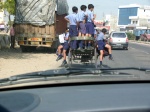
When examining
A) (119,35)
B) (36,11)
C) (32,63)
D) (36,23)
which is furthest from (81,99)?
(119,35)

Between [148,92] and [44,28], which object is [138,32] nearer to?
[44,28]

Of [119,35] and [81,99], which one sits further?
[119,35]

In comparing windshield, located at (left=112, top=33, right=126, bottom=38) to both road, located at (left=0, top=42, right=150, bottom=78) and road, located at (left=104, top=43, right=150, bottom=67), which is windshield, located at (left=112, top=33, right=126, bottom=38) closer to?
road, located at (left=104, top=43, right=150, bottom=67)

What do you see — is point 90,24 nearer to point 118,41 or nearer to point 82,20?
point 82,20

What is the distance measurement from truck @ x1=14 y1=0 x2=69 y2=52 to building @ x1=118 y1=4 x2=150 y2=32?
77072 millimetres

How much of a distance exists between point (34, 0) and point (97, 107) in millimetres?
16857

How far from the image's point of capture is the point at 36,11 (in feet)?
60.2

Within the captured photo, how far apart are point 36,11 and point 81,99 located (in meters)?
16.9

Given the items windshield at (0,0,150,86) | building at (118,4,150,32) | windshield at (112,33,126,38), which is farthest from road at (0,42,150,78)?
building at (118,4,150,32)

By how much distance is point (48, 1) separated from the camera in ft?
59.8

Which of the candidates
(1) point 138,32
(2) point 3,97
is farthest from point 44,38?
(1) point 138,32

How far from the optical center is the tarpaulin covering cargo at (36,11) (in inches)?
715

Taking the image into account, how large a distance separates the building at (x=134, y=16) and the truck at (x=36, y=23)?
253ft

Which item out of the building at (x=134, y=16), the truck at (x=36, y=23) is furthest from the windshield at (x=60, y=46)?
the building at (x=134, y=16)
